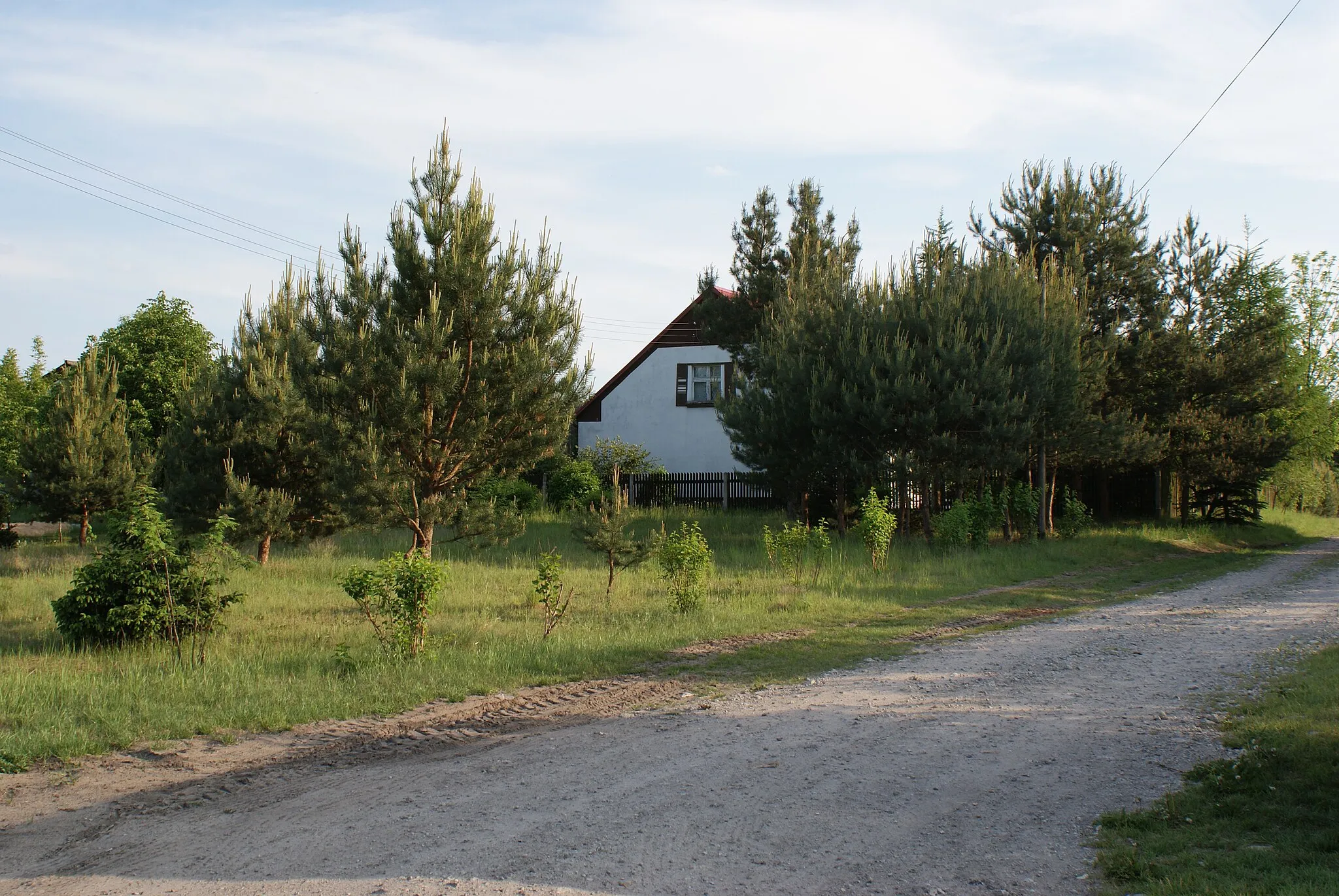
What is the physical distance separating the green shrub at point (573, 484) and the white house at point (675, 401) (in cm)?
589

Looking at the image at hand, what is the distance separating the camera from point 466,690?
28.8 ft

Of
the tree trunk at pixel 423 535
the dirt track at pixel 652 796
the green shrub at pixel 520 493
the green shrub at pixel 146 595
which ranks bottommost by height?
the dirt track at pixel 652 796

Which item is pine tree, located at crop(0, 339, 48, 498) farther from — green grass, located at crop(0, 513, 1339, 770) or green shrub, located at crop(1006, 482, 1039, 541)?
green shrub, located at crop(1006, 482, 1039, 541)

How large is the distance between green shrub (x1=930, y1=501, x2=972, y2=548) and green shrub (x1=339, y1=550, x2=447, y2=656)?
15599 millimetres

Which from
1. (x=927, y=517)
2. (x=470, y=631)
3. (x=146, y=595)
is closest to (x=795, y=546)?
(x=470, y=631)

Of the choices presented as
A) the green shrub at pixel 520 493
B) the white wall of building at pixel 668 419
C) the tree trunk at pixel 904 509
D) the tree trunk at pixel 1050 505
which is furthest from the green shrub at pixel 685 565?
the white wall of building at pixel 668 419

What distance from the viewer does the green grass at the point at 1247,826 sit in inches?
170

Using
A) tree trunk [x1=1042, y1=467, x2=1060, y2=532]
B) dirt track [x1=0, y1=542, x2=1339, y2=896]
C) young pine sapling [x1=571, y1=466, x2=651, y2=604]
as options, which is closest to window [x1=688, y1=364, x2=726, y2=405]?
tree trunk [x1=1042, y1=467, x2=1060, y2=532]

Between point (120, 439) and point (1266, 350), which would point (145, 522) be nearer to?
point (120, 439)

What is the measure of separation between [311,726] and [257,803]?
1.86 metres

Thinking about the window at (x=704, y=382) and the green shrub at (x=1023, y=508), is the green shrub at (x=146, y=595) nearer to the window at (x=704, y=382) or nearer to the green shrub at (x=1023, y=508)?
the green shrub at (x=1023, y=508)

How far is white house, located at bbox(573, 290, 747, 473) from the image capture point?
128ft

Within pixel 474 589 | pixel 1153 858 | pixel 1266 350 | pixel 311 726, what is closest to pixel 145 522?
pixel 311 726

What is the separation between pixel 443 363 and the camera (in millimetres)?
14648
